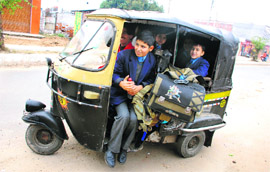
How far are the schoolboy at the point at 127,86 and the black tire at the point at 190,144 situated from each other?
0.97 meters

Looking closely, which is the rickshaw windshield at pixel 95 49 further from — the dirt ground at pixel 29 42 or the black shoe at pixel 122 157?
the dirt ground at pixel 29 42

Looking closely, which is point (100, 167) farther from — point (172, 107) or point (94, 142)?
point (172, 107)

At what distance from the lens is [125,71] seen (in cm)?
311

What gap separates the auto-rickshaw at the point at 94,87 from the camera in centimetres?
272

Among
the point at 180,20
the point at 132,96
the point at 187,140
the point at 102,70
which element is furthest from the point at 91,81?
the point at 187,140

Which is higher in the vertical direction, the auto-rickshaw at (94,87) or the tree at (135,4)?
the tree at (135,4)

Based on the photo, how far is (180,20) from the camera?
9.80 feet

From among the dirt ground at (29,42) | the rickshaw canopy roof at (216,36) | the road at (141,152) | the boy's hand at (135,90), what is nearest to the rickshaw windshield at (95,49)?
the rickshaw canopy roof at (216,36)

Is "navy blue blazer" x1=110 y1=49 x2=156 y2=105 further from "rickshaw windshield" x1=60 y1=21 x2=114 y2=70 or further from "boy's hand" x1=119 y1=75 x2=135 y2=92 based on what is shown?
"rickshaw windshield" x1=60 y1=21 x2=114 y2=70

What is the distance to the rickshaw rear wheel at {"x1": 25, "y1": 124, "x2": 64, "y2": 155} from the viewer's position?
307cm

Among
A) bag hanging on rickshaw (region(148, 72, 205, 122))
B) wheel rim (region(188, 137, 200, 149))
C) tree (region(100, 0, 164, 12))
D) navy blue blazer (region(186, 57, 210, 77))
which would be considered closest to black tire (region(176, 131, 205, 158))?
wheel rim (region(188, 137, 200, 149))

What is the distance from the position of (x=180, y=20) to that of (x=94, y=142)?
76.0 inches

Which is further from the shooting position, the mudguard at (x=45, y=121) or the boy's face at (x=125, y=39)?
the boy's face at (x=125, y=39)

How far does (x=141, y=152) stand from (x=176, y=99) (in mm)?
1300
